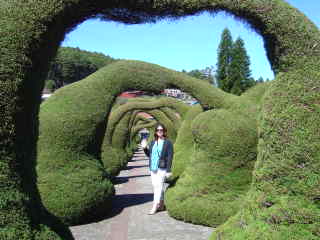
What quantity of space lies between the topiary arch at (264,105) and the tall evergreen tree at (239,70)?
5406 centimetres

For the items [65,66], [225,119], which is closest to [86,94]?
[225,119]

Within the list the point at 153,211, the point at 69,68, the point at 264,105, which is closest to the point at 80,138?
the point at 153,211

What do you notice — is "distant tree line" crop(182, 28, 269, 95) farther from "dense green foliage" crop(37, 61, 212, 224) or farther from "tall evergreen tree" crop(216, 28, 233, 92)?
Result: "dense green foliage" crop(37, 61, 212, 224)

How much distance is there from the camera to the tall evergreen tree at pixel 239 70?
187 ft

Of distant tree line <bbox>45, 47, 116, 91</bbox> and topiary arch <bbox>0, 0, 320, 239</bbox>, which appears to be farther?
distant tree line <bbox>45, 47, 116, 91</bbox>

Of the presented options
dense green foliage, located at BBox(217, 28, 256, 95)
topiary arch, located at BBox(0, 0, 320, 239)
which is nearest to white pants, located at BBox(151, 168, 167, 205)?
topiary arch, located at BBox(0, 0, 320, 239)

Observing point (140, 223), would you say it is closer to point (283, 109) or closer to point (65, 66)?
point (283, 109)

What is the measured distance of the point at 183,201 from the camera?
718 cm

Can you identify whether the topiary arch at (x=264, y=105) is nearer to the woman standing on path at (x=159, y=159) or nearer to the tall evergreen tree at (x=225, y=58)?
the woman standing on path at (x=159, y=159)

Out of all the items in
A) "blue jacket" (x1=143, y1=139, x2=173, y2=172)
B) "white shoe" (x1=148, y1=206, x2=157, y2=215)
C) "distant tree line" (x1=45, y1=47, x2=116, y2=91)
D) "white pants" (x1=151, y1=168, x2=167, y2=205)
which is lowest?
"distant tree line" (x1=45, y1=47, x2=116, y2=91)

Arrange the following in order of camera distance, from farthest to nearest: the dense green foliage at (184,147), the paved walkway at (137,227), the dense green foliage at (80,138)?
the dense green foliage at (184,147) < the dense green foliage at (80,138) < the paved walkway at (137,227)

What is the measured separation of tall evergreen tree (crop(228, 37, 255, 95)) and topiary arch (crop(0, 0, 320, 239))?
54064mm

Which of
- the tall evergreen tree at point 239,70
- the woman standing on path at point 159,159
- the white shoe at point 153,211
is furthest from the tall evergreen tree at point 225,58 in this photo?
the white shoe at point 153,211

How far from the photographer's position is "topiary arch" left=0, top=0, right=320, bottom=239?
2689mm
